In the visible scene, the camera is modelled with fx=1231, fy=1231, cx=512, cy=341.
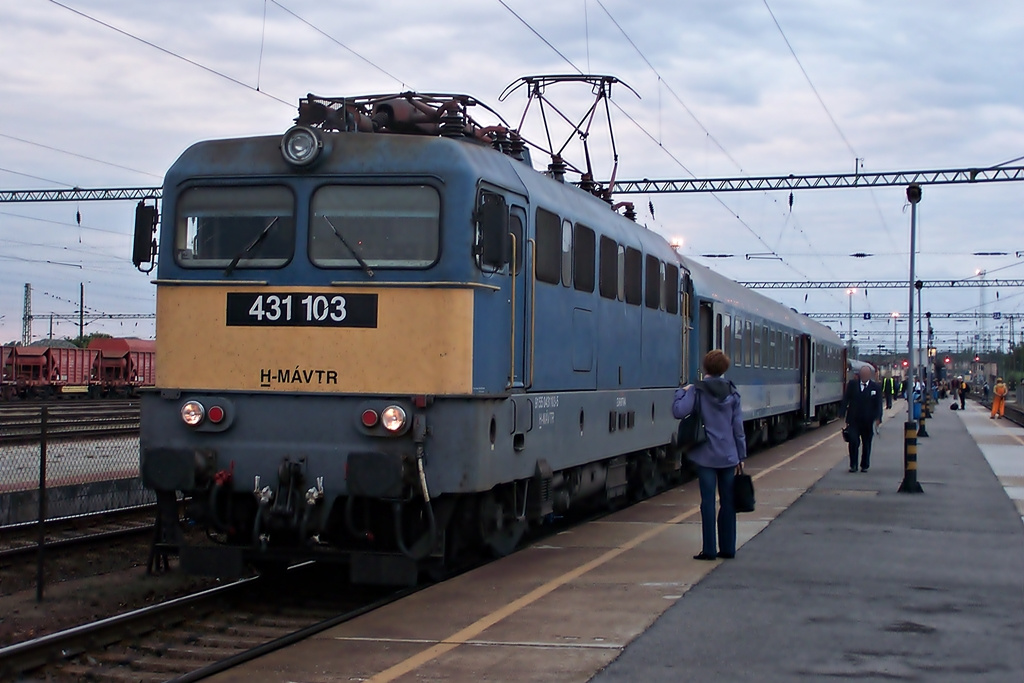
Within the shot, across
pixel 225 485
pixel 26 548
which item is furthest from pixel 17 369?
pixel 225 485

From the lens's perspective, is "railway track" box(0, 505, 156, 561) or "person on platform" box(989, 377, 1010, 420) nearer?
"railway track" box(0, 505, 156, 561)

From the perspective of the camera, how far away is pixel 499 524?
10.0 metres

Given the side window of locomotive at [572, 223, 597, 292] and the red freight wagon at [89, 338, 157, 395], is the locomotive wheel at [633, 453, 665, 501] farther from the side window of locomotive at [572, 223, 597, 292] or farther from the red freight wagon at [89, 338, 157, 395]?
the red freight wagon at [89, 338, 157, 395]

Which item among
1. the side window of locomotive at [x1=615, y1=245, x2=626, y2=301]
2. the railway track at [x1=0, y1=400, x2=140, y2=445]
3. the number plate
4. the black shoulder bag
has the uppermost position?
the side window of locomotive at [x1=615, y1=245, x2=626, y2=301]

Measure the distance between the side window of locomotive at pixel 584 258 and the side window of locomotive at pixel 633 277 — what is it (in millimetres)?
1304

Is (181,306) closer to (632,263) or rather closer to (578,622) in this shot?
(578,622)

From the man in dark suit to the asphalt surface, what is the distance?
5.46m

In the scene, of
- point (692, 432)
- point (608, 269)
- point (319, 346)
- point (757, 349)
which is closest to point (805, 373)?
point (757, 349)

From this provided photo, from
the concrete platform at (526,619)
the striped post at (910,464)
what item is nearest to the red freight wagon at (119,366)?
the striped post at (910,464)

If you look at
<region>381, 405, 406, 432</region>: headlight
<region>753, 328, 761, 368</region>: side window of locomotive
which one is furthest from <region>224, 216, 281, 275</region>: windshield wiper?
<region>753, 328, 761, 368</region>: side window of locomotive

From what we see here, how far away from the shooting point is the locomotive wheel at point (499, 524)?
9641 mm

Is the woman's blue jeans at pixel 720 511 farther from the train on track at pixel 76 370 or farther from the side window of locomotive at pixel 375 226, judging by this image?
the train on track at pixel 76 370

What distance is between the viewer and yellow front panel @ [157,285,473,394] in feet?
28.3

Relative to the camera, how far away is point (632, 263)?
→ 13.5 meters
